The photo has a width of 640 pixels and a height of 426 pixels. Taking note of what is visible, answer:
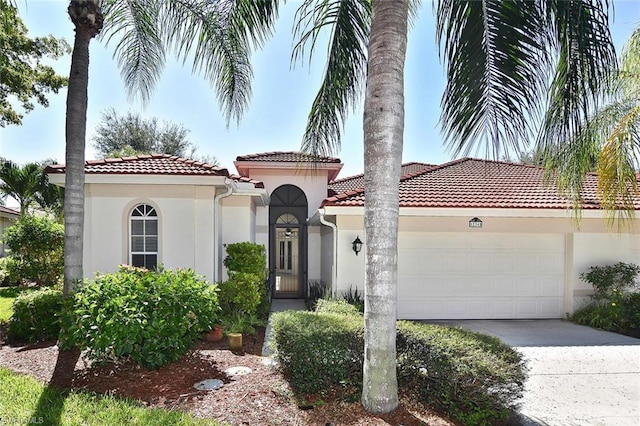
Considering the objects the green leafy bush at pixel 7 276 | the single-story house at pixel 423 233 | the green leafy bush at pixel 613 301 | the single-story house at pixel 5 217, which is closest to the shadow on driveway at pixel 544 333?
the green leafy bush at pixel 613 301

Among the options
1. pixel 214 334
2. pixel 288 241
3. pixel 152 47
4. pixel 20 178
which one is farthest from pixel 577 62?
pixel 20 178

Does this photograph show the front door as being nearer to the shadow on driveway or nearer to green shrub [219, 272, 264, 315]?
green shrub [219, 272, 264, 315]

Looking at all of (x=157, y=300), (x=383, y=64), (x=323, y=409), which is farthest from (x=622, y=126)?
(x=157, y=300)

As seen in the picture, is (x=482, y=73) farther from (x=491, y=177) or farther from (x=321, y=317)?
(x=491, y=177)

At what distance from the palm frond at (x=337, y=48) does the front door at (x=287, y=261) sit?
8.84 m

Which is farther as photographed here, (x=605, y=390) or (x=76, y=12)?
(x=76, y=12)

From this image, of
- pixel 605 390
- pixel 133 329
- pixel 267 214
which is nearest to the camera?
pixel 133 329

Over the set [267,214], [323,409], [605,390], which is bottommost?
[605,390]

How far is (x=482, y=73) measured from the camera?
518 cm

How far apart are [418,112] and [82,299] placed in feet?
20.3

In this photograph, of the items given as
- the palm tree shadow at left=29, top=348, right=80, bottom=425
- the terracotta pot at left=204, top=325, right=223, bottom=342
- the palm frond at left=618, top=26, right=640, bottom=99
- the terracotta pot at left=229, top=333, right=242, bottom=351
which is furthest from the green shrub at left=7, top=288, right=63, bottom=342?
the palm frond at left=618, top=26, right=640, bottom=99

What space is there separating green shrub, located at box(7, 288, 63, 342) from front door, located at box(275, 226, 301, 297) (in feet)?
28.0

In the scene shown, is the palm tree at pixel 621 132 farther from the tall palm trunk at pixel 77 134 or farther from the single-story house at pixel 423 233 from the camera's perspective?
the tall palm trunk at pixel 77 134

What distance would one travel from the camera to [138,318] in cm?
568
